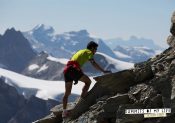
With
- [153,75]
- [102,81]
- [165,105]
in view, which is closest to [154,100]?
[165,105]

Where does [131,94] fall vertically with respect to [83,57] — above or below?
below

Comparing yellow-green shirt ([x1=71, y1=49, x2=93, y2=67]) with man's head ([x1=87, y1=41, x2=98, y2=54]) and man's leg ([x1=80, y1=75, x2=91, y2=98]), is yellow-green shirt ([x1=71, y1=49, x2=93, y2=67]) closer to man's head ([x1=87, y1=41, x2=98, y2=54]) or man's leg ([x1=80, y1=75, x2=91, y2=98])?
man's head ([x1=87, y1=41, x2=98, y2=54])

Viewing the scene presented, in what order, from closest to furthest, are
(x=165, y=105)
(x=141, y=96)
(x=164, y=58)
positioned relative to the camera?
(x=165, y=105) < (x=141, y=96) < (x=164, y=58)

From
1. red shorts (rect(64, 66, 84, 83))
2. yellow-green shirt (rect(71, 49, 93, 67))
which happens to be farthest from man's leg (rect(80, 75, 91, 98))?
yellow-green shirt (rect(71, 49, 93, 67))

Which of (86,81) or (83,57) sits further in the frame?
(86,81)

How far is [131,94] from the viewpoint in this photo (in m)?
17.7

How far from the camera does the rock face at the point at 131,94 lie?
1659 cm

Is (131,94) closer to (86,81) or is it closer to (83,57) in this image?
(86,81)

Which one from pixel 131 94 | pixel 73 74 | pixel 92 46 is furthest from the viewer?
pixel 92 46

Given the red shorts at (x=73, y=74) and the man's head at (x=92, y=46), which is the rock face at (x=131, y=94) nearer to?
the red shorts at (x=73, y=74)

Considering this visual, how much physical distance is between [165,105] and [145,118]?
3.15 ft

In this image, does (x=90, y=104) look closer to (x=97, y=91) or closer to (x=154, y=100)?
(x=97, y=91)

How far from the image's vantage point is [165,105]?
16141 mm

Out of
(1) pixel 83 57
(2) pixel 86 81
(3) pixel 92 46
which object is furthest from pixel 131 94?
(3) pixel 92 46
